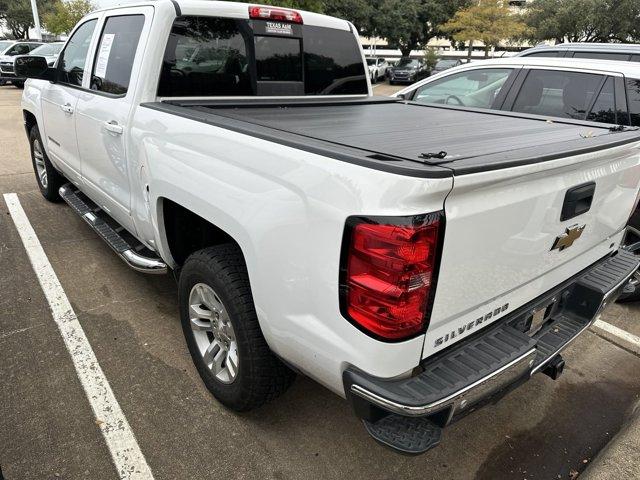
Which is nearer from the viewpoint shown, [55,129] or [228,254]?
[228,254]

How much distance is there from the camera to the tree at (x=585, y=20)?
1183 inches

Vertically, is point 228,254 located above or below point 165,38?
→ below

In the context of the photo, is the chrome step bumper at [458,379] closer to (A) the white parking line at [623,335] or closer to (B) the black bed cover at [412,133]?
(B) the black bed cover at [412,133]

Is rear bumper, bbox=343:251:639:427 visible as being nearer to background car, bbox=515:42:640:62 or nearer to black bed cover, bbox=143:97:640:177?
black bed cover, bbox=143:97:640:177

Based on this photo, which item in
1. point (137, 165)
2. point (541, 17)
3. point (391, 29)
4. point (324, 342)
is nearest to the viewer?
point (324, 342)

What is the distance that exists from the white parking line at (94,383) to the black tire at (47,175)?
129 centimetres

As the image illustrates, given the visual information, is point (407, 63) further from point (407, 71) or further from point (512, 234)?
point (512, 234)

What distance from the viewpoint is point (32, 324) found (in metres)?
3.33

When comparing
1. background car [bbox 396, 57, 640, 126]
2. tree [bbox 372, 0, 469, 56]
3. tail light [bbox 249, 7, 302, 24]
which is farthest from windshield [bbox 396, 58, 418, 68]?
tail light [bbox 249, 7, 302, 24]

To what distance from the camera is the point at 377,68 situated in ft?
93.6

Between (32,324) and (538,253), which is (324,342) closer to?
(538,253)

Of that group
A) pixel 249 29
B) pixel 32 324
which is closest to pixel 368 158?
pixel 249 29

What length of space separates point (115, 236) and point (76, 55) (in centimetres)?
169

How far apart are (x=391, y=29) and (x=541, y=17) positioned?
10399 mm
